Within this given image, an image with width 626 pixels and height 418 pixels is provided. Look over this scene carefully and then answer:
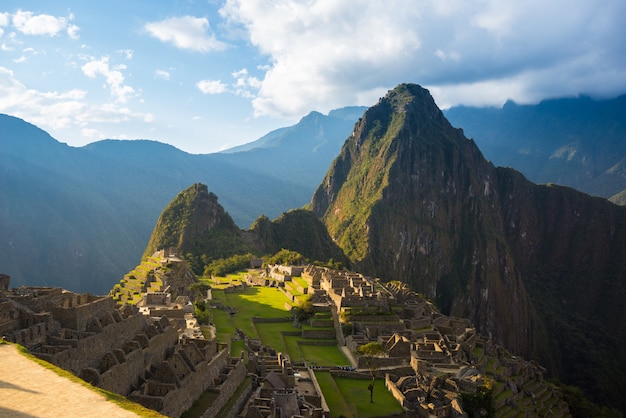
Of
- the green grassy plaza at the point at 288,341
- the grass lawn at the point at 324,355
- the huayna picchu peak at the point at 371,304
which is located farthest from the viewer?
the grass lawn at the point at 324,355

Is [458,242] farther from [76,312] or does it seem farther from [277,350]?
[76,312]

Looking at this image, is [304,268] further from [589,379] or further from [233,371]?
[589,379]

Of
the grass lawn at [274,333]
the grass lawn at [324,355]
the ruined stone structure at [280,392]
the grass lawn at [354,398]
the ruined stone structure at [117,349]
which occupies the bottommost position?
the grass lawn at [354,398]

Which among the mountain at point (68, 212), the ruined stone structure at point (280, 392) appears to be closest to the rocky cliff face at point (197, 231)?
the mountain at point (68, 212)

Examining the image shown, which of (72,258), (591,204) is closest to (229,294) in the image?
(72,258)

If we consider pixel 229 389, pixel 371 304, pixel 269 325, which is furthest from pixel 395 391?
pixel 269 325

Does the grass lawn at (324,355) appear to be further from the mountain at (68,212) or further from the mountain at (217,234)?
the mountain at (68,212)

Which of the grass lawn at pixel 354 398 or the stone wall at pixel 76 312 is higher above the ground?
the stone wall at pixel 76 312
